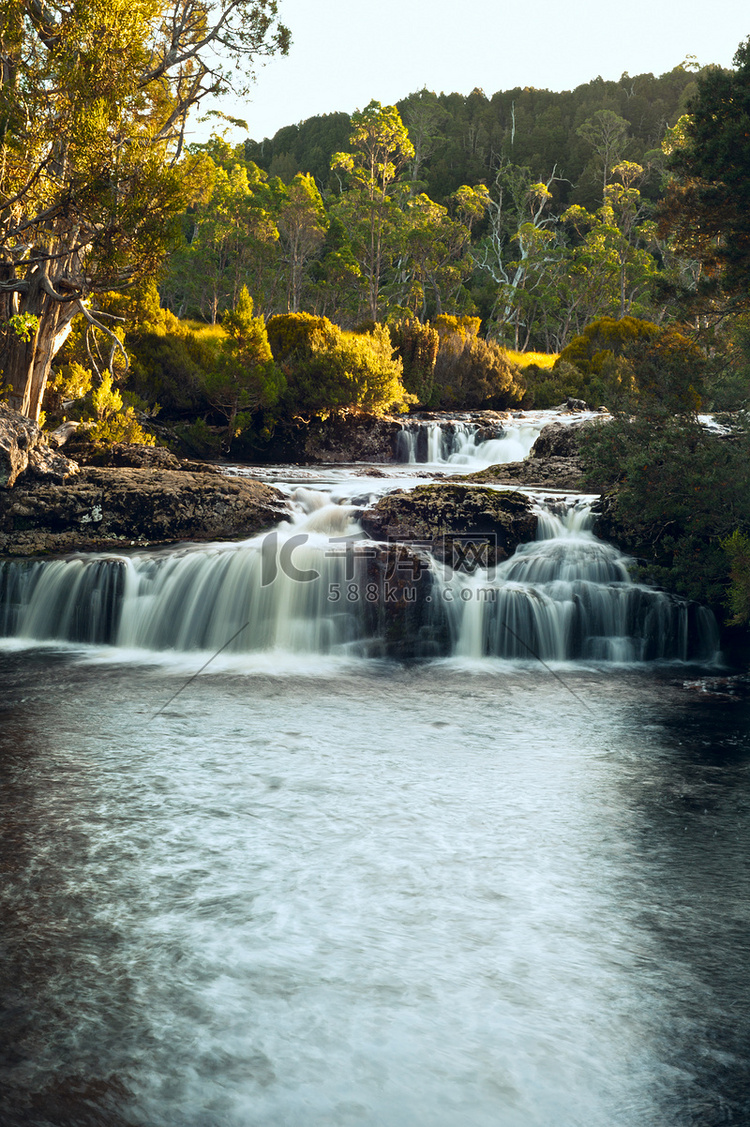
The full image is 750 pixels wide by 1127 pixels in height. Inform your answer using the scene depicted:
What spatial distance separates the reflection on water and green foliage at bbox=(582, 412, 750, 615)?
3.97 meters

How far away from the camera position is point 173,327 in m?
24.4

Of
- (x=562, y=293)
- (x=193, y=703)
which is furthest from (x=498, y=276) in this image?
(x=193, y=703)

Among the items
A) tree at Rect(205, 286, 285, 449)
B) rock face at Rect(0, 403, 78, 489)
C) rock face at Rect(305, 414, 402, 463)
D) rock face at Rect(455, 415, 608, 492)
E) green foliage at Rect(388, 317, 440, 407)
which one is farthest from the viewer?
green foliage at Rect(388, 317, 440, 407)

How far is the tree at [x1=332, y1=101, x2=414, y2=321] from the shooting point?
47250 mm

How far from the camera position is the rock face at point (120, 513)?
44.4 ft

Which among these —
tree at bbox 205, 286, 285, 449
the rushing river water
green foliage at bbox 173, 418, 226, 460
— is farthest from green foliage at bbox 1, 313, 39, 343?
the rushing river water

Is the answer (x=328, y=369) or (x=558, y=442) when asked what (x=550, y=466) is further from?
(x=328, y=369)

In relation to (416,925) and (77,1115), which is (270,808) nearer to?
(416,925)

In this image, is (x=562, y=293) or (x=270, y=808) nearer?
(x=270, y=808)

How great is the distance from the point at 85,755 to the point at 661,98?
94255 mm

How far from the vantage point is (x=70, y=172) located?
1509 cm

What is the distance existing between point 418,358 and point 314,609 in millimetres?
19847

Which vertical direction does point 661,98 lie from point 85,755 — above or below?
above

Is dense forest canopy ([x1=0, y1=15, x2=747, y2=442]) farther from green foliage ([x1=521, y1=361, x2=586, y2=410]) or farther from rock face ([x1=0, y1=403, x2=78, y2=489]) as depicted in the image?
rock face ([x1=0, y1=403, x2=78, y2=489])
